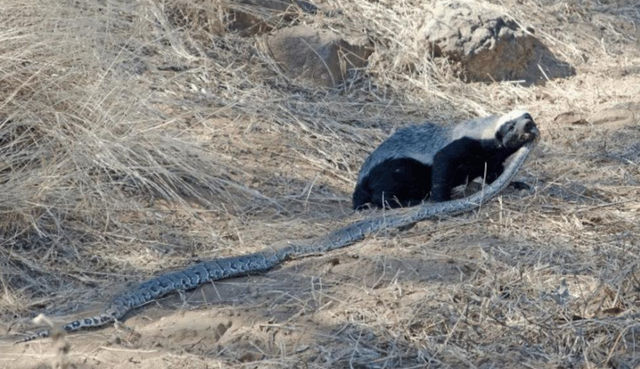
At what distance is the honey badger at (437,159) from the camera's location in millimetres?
6016

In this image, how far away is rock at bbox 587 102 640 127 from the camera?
771cm

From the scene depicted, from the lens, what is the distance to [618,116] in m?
7.82

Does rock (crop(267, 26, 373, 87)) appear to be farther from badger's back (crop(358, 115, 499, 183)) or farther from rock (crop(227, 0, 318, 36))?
badger's back (crop(358, 115, 499, 183))

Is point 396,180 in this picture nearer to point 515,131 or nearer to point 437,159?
point 437,159

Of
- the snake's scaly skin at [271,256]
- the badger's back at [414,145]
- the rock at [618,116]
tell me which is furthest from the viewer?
the rock at [618,116]

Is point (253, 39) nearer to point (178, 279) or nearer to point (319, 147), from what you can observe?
point (319, 147)

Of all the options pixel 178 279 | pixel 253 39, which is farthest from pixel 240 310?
pixel 253 39

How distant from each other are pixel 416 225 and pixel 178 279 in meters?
1.33

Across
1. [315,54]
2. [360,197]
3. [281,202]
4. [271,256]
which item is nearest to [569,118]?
[315,54]

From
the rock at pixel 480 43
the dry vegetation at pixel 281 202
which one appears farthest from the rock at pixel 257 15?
the rock at pixel 480 43

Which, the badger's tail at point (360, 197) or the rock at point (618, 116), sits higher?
the rock at point (618, 116)

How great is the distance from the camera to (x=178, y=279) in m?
5.02

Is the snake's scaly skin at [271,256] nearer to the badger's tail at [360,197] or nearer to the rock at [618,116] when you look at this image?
the badger's tail at [360,197]

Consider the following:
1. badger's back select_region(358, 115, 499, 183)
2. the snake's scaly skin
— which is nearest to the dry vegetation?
the snake's scaly skin
